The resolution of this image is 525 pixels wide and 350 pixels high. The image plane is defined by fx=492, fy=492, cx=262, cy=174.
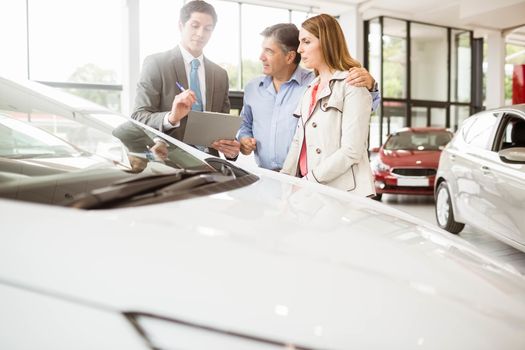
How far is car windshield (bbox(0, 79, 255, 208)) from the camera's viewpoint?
102 centimetres

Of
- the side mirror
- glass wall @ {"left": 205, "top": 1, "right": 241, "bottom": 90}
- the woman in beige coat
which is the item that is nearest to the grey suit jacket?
the woman in beige coat

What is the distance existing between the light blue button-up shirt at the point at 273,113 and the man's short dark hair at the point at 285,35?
0.14m

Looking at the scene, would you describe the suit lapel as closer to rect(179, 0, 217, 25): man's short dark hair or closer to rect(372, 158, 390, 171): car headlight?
rect(179, 0, 217, 25): man's short dark hair

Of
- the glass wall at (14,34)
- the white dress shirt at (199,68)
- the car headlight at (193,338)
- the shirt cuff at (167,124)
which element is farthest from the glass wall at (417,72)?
the car headlight at (193,338)

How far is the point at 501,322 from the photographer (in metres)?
0.77

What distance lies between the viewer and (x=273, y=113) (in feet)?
8.09

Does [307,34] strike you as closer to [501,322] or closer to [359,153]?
[359,153]

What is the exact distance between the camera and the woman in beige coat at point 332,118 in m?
2.02

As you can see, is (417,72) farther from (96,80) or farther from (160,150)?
(160,150)

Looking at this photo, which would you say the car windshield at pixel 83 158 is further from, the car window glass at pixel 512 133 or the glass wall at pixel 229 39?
the glass wall at pixel 229 39

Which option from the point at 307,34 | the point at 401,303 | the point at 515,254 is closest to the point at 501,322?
the point at 401,303

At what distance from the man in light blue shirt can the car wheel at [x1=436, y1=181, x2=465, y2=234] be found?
2.75m

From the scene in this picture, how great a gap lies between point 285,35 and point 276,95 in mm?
297

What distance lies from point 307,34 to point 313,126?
40 centimetres
